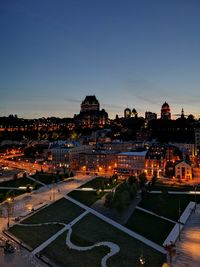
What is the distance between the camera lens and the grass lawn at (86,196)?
57531 mm

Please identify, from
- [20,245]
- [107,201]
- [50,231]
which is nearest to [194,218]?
[107,201]

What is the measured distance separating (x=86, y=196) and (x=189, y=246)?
86.2 feet

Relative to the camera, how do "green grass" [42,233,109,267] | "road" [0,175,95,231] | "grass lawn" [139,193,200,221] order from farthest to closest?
"road" [0,175,95,231] < "grass lawn" [139,193,200,221] < "green grass" [42,233,109,267]

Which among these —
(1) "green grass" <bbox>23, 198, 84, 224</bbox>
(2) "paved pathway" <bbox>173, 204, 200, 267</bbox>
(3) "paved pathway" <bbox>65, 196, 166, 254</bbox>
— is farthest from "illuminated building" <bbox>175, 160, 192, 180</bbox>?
(1) "green grass" <bbox>23, 198, 84, 224</bbox>

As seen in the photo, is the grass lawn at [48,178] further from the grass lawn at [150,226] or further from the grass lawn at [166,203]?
the grass lawn at [150,226]

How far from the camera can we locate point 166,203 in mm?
55938

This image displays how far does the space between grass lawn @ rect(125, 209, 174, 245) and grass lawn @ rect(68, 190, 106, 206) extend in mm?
9681

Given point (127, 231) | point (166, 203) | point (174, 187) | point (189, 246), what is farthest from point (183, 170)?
point (189, 246)

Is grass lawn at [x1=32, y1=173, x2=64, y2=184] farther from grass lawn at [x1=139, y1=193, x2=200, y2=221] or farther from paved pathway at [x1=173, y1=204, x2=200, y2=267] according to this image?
paved pathway at [x1=173, y1=204, x2=200, y2=267]

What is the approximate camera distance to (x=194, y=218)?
4881 centimetres

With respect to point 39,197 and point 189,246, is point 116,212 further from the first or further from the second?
point 39,197

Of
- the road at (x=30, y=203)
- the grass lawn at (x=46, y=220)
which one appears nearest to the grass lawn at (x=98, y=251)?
the road at (x=30, y=203)

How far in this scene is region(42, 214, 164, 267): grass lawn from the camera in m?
35.2

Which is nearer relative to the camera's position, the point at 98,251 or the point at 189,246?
the point at 98,251
